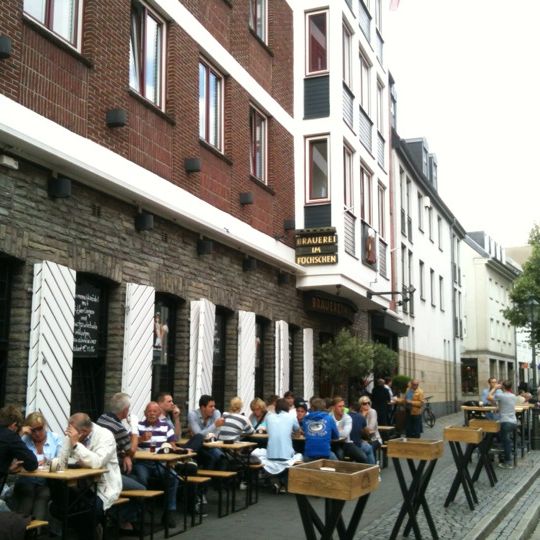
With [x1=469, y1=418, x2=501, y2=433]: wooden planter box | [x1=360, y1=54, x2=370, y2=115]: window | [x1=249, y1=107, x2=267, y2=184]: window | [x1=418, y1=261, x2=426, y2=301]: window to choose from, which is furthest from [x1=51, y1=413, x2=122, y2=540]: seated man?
[x1=418, y1=261, x2=426, y2=301]: window

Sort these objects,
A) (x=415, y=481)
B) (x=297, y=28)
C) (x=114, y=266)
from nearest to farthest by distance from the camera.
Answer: (x=415, y=481) < (x=114, y=266) < (x=297, y=28)

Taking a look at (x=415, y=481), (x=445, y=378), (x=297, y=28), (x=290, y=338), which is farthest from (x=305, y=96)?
(x=445, y=378)

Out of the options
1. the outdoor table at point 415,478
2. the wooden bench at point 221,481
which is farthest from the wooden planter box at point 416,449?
the wooden bench at point 221,481

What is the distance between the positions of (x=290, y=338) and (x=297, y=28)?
7694 millimetres

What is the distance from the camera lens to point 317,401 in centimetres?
1144

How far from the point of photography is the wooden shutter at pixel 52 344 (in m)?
8.57

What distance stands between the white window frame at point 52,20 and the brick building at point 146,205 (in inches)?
0.9

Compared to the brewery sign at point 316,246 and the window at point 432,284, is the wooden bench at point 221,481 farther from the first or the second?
the window at point 432,284

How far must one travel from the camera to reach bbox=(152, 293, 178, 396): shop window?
1177cm

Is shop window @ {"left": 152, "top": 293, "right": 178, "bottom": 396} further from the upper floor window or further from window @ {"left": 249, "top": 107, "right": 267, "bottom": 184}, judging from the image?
the upper floor window

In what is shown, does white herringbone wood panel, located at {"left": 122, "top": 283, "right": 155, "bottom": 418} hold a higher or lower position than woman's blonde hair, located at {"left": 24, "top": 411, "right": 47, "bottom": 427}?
higher

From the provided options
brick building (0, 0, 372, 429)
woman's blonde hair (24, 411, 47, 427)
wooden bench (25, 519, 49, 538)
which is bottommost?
wooden bench (25, 519, 49, 538)

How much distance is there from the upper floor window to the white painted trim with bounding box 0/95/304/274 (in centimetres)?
814

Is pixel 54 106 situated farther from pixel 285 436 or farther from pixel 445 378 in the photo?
pixel 445 378
